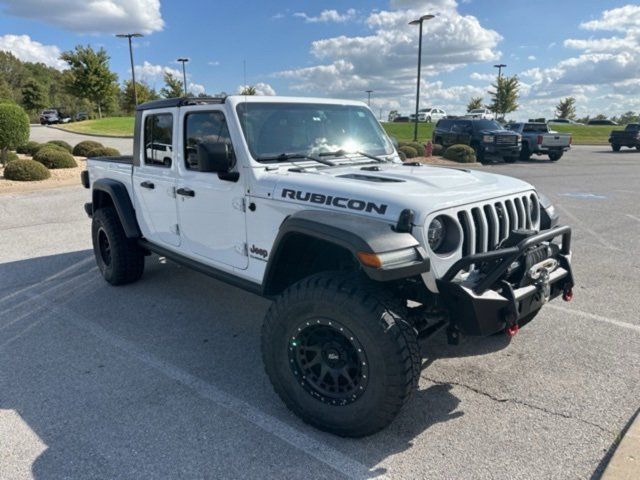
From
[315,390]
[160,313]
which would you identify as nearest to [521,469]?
[315,390]

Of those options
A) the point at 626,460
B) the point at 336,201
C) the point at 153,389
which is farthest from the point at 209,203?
the point at 626,460

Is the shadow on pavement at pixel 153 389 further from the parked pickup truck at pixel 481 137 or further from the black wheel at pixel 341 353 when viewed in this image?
the parked pickup truck at pixel 481 137

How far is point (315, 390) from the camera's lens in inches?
111

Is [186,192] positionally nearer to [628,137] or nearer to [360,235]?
[360,235]

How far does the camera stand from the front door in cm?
351

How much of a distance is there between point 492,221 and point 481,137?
723 inches

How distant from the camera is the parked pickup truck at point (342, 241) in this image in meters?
2.54

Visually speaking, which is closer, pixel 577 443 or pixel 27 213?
pixel 577 443

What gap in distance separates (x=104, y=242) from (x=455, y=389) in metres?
4.01

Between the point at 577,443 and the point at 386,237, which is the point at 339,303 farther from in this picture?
the point at 577,443

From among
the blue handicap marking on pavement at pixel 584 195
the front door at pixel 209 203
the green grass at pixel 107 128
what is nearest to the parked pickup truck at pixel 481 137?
the blue handicap marking on pavement at pixel 584 195

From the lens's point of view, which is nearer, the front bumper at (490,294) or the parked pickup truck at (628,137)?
the front bumper at (490,294)

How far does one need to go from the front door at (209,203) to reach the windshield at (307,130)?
0.20 meters

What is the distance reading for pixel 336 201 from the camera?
9.39 feet
